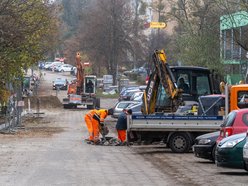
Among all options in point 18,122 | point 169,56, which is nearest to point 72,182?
point 18,122

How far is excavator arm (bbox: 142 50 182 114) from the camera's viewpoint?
28.3 meters

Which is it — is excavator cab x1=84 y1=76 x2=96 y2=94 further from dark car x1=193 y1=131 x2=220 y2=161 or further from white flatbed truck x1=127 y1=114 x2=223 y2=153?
dark car x1=193 y1=131 x2=220 y2=161

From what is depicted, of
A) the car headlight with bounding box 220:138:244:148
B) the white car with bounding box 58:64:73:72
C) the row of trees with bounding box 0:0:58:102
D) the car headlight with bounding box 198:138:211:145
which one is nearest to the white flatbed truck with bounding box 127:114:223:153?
the car headlight with bounding box 198:138:211:145

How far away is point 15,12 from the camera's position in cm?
3438

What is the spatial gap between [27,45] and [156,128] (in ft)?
52.2

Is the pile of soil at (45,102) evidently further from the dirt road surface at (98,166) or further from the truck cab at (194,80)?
the truck cab at (194,80)

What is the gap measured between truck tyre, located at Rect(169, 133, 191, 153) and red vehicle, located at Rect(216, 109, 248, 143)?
18.5 feet

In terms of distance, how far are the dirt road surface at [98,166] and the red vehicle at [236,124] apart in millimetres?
999

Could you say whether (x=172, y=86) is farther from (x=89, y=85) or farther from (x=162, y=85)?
(x=89, y=85)

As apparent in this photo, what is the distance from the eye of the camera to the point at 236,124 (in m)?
18.4

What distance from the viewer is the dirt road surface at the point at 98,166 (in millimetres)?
15758

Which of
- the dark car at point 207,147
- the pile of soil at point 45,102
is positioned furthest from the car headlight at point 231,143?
the pile of soil at point 45,102

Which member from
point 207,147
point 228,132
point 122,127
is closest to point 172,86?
point 122,127

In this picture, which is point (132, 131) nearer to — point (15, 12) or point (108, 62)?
point (15, 12)
